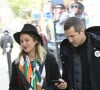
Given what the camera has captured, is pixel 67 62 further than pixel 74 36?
Yes

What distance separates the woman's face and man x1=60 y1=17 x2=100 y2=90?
347 mm

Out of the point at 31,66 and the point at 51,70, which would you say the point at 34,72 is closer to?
the point at 31,66

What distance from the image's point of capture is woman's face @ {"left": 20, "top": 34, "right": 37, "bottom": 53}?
303cm

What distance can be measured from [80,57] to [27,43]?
0.56 m

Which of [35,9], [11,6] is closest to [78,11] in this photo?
[35,9]

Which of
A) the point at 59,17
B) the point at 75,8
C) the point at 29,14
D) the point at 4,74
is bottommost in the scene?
the point at 4,74

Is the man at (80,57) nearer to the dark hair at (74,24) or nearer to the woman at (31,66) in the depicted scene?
the dark hair at (74,24)

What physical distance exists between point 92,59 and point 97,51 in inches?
3.6

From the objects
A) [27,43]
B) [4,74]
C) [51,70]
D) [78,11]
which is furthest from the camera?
[78,11]

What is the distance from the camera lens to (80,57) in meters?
3.24

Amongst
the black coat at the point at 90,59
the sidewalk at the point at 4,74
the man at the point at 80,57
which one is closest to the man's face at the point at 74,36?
the man at the point at 80,57

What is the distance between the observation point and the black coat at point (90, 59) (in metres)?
3.16

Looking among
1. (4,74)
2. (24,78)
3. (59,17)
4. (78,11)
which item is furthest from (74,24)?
(78,11)

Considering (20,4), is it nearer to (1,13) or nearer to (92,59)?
(1,13)
